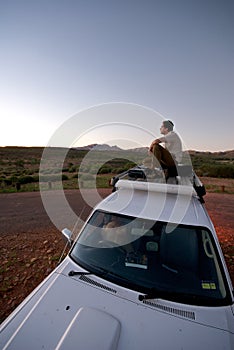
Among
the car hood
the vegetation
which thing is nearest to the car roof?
the car hood

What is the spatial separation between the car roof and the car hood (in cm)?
83

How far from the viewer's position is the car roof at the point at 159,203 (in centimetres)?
231

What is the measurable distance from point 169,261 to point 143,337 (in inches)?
30.7

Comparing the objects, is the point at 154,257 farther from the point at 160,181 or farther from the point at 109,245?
the point at 160,181

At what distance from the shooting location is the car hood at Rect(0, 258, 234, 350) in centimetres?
136

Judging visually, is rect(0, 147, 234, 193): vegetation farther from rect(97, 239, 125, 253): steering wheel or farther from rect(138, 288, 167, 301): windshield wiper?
rect(138, 288, 167, 301): windshield wiper

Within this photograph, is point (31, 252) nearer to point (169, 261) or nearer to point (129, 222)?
point (129, 222)

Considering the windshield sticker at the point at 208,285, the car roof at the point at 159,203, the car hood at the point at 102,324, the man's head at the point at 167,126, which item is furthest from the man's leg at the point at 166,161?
the car hood at the point at 102,324

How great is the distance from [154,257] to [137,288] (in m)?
0.39

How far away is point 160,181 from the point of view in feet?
11.8

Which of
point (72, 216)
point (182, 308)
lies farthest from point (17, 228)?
point (182, 308)

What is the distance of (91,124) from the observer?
5.59 meters

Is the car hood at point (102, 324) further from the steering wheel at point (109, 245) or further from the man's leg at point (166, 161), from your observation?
the man's leg at point (166, 161)

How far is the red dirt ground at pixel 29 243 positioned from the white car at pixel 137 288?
6.31 ft
